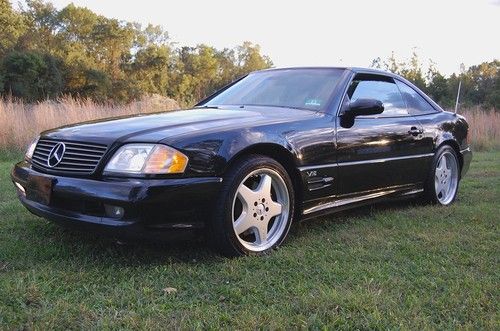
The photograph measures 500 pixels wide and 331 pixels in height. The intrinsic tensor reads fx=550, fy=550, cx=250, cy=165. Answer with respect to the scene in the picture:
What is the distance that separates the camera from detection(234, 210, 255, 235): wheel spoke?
347cm

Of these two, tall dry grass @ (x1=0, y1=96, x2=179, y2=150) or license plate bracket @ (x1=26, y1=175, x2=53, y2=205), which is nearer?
license plate bracket @ (x1=26, y1=175, x2=53, y2=205)

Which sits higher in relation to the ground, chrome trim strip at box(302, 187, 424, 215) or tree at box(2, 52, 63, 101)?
tree at box(2, 52, 63, 101)

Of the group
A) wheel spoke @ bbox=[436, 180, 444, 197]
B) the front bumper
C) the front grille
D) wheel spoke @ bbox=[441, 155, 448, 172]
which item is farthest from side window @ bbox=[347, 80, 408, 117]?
the front grille

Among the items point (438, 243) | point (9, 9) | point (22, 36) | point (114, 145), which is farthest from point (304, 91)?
point (22, 36)

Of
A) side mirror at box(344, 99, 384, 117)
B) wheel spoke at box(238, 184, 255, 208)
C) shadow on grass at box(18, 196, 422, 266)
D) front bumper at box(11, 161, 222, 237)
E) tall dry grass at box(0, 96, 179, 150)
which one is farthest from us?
tall dry grass at box(0, 96, 179, 150)

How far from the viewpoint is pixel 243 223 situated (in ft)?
11.5

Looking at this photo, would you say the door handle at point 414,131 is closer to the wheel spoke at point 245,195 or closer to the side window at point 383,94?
the side window at point 383,94

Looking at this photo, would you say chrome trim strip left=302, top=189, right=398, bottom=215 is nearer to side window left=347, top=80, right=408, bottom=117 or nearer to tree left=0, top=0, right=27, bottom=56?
side window left=347, top=80, right=408, bottom=117

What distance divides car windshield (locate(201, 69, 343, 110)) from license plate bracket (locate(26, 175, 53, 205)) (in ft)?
5.72

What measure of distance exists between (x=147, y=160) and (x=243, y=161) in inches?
25.0

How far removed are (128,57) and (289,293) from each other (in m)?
62.1

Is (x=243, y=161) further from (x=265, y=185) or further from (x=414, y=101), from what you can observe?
(x=414, y=101)

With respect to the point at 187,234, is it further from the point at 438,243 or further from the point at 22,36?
the point at 22,36

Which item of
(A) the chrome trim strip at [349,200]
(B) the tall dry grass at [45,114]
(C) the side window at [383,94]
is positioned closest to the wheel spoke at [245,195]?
(A) the chrome trim strip at [349,200]
